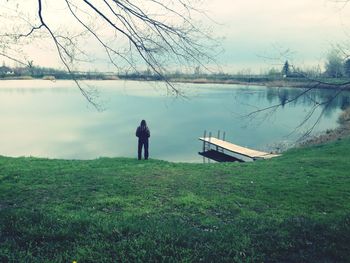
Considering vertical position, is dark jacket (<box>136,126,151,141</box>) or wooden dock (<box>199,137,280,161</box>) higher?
dark jacket (<box>136,126,151,141</box>)

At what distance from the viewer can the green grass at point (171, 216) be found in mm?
4430

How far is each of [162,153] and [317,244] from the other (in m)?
20.6

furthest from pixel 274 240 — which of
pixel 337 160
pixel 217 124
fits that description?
pixel 217 124

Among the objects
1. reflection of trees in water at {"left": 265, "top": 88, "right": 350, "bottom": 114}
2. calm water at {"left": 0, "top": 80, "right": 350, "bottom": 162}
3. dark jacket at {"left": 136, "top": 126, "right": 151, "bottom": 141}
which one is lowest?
calm water at {"left": 0, "top": 80, "right": 350, "bottom": 162}

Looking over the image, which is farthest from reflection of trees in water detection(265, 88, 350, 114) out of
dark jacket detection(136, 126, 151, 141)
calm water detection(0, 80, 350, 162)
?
dark jacket detection(136, 126, 151, 141)

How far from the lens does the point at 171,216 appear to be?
6164 millimetres

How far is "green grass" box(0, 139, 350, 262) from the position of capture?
174 inches

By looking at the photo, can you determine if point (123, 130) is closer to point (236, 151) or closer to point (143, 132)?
point (236, 151)

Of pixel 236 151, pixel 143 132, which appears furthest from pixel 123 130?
pixel 143 132

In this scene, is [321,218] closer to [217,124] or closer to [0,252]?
[0,252]

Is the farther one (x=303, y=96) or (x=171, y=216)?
(x=303, y=96)

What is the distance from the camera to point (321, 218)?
627 cm

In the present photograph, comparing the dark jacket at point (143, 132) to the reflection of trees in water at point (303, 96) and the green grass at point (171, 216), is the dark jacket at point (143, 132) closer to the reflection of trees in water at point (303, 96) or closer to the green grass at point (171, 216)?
the green grass at point (171, 216)

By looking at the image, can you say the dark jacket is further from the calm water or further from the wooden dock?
the wooden dock
